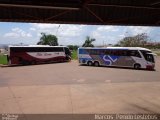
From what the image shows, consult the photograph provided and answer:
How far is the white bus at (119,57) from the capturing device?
31.9 metres

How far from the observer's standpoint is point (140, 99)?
13945mm

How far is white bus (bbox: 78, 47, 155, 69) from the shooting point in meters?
31.9

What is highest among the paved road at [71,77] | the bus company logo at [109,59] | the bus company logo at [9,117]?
the bus company logo at [109,59]

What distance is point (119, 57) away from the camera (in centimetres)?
3406

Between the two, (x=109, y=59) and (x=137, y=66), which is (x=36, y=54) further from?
(x=137, y=66)

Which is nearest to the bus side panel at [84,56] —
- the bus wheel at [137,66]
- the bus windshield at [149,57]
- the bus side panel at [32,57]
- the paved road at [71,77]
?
the bus side panel at [32,57]

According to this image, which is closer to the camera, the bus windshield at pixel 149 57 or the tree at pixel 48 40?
the bus windshield at pixel 149 57

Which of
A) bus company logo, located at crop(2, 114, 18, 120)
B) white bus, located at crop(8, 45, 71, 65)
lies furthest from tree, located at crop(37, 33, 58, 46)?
bus company logo, located at crop(2, 114, 18, 120)

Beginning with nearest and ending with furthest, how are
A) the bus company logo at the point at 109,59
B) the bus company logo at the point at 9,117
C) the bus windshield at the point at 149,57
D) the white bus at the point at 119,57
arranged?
the bus company logo at the point at 9,117 → the bus windshield at the point at 149,57 → the white bus at the point at 119,57 → the bus company logo at the point at 109,59

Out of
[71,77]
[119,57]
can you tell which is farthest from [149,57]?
[71,77]

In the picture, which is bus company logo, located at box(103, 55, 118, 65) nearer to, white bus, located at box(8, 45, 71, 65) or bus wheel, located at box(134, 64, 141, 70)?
bus wheel, located at box(134, 64, 141, 70)

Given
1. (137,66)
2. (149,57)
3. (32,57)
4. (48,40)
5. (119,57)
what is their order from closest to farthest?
1. (149,57)
2. (137,66)
3. (119,57)
4. (32,57)
5. (48,40)

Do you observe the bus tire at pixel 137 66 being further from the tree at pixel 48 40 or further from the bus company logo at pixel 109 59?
the tree at pixel 48 40

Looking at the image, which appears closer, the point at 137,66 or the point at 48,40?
the point at 137,66
